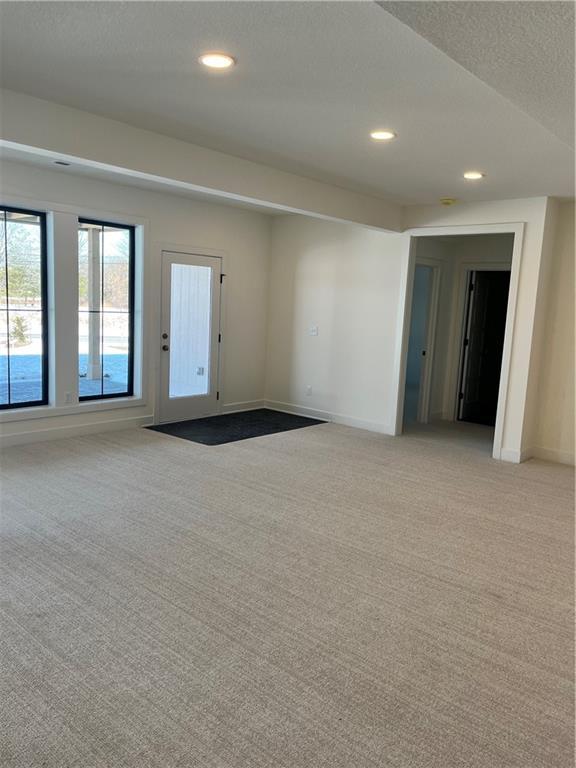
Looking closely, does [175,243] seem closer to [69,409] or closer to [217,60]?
[69,409]

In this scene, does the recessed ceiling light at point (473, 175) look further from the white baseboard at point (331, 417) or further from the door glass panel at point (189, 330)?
the door glass panel at point (189, 330)

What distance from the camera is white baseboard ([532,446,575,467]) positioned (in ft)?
19.6

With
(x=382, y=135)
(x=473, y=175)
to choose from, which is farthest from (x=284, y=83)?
(x=473, y=175)

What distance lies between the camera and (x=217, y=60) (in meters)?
2.67

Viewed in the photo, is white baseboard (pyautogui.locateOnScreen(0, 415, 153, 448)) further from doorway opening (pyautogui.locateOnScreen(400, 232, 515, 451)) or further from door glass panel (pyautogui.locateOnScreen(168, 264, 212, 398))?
doorway opening (pyautogui.locateOnScreen(400, 232, 515, 451))

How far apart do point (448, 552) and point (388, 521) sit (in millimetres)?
558

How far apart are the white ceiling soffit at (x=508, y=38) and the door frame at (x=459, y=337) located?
19.1ft

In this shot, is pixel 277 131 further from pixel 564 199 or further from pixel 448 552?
pixel 564 199

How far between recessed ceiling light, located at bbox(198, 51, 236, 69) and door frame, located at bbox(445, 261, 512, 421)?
18.4ft

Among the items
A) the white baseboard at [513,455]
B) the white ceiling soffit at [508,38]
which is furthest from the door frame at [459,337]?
the white ceiling soffit at [508,38]

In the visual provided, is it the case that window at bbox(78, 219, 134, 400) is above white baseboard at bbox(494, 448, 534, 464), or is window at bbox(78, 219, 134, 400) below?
above

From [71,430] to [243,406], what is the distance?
8.57 feet

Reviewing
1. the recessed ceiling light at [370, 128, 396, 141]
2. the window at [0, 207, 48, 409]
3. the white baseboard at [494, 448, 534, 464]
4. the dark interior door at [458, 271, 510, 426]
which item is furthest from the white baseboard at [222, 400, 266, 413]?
the recessed ceiling light at [370, 128, 396, 141]

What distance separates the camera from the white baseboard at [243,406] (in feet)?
25.7
